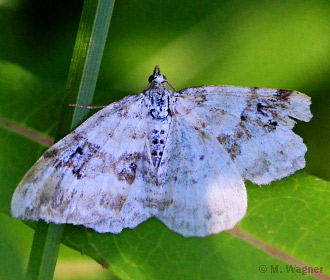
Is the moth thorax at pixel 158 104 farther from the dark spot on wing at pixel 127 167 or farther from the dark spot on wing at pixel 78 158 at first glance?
the dark spot on wing at pixel 78 158

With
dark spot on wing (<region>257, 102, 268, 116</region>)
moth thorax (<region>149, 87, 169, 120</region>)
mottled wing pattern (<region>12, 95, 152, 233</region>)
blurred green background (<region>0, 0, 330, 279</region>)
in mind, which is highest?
blurred green background (<region>0, 0, 330, 279</region>)

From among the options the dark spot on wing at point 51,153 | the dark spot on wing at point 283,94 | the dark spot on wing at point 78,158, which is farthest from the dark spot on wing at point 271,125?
the dark spot on wing at point 51,153

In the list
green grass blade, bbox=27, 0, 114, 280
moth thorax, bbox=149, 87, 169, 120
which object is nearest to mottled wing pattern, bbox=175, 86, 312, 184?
moth thorax, bbox=149, 87, 169, 120

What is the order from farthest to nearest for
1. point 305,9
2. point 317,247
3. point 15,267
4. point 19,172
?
point 305,9
point 19,172
point 317,247
point 15,267

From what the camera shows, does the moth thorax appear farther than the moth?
Yes

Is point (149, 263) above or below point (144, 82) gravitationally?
below

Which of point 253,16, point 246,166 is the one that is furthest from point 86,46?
point 253,16

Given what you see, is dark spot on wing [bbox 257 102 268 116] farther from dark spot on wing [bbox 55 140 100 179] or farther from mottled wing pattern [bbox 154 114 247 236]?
dark spot on wing [bbox 55 140 100 179]

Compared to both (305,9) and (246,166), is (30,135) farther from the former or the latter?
(305,9)
